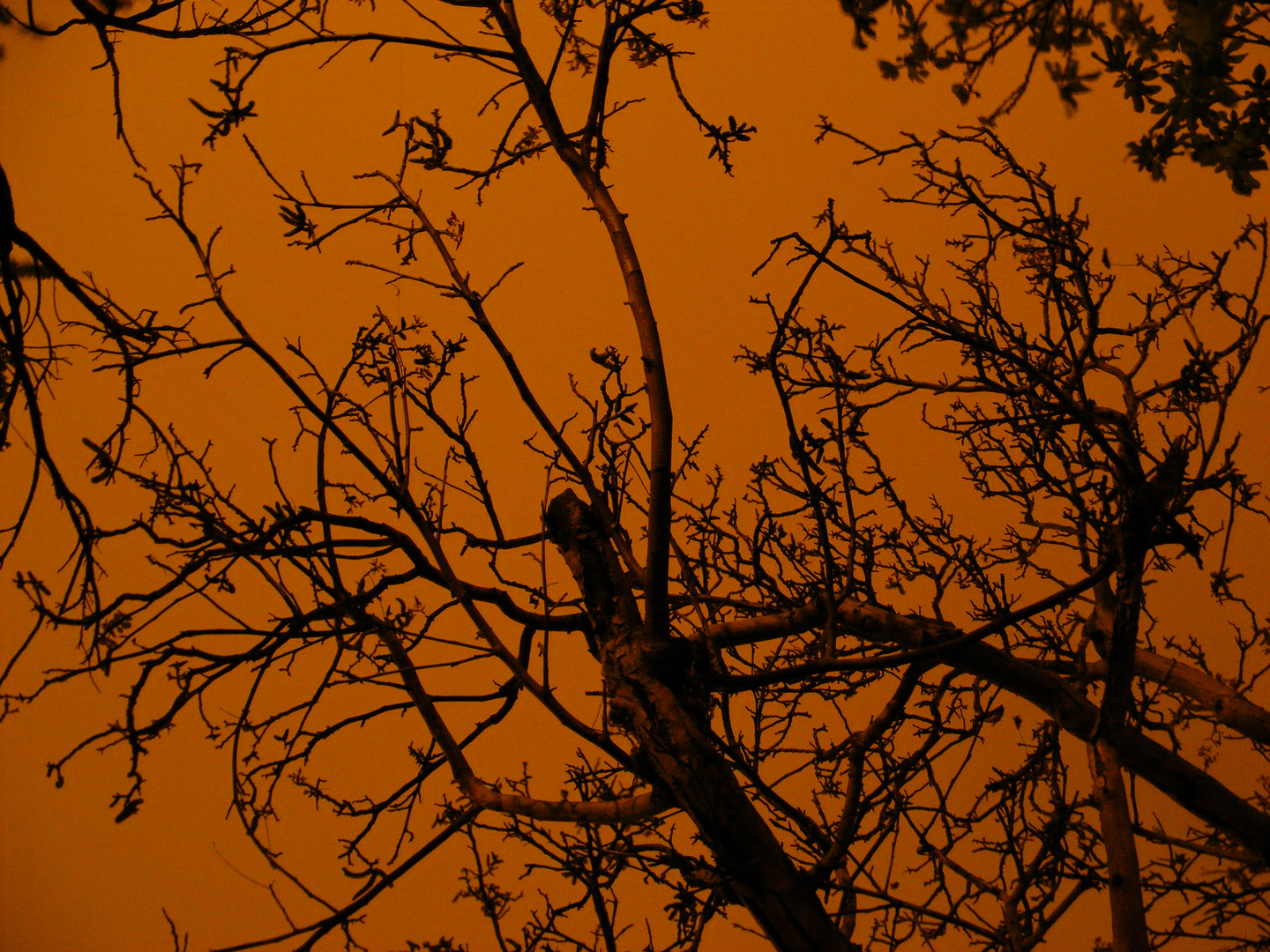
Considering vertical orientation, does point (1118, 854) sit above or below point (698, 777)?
below

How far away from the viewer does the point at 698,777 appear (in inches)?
70.7

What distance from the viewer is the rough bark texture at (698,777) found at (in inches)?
68.6

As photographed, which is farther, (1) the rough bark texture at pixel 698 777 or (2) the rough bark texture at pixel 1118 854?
(2) the rough bark texture at pixel 1118 854

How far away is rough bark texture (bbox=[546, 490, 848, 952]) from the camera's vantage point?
5.72 feet

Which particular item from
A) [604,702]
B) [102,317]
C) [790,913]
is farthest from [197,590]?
[790,913]

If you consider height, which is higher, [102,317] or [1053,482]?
[102,317]

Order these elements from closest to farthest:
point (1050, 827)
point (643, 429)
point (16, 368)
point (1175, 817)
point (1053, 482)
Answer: point (16, 368)
point (643, 429)
point (1050, 827)
point (1053, 482)
point (1175, 817)

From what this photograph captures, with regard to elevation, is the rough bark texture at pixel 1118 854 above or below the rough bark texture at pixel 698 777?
below

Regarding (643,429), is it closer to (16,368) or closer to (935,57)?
(935,57)

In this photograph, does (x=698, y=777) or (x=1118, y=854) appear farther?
(x=1118, y=854)

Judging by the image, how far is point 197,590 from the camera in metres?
2.00

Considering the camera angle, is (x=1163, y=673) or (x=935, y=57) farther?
(x=1163, y=673)

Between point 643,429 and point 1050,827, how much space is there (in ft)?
5.33

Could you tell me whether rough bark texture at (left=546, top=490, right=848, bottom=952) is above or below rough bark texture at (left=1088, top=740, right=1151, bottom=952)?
above
